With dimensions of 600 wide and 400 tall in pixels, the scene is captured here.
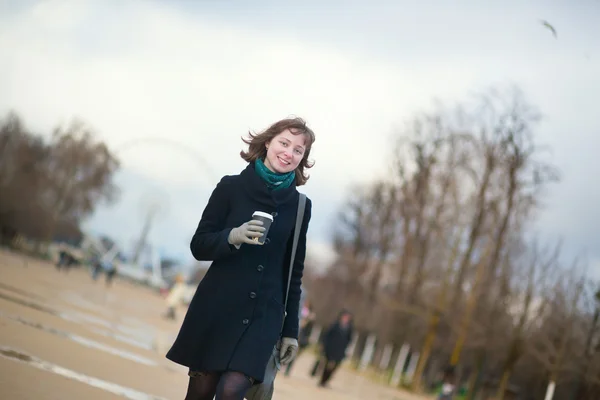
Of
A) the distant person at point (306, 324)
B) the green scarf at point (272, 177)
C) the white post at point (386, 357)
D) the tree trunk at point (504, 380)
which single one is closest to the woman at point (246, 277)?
the green scarf at point (272, 177)

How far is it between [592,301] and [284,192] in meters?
24.1

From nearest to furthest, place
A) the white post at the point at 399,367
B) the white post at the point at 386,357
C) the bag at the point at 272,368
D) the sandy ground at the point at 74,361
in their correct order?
the bag at the point at 272,368 → the sandy ground at the point at 74,361 → the white post at the point at 399,367 → the white post at the point at 386,357

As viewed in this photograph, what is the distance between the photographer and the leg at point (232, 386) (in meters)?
4.46

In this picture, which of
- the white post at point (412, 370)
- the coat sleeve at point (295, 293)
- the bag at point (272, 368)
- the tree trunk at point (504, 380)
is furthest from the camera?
the white post at point (412, 370)

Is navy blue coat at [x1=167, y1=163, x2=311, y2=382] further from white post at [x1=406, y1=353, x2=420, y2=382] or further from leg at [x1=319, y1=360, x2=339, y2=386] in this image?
white post at [x1=406, y1=353, x2=420, y2=382]

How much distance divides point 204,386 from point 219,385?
165 mm

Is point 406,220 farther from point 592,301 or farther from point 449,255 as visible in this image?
point 592,301

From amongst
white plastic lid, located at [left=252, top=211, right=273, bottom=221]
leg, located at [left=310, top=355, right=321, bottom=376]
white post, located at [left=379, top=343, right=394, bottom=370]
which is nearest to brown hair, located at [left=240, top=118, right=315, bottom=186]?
white plastic lid, located at [left=252, top=211, right=273, bottom=221]

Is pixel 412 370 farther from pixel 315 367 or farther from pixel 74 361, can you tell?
pixel 74 361

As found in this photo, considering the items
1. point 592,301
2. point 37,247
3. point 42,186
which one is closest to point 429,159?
point 592,301

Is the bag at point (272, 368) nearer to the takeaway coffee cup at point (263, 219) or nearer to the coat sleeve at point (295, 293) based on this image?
the coat sleeve at point (295, 293)

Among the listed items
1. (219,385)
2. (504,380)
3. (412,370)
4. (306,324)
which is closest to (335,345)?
(306,324)

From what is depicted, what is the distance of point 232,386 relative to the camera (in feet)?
14.7

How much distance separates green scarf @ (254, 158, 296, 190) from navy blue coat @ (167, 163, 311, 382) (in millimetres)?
30
